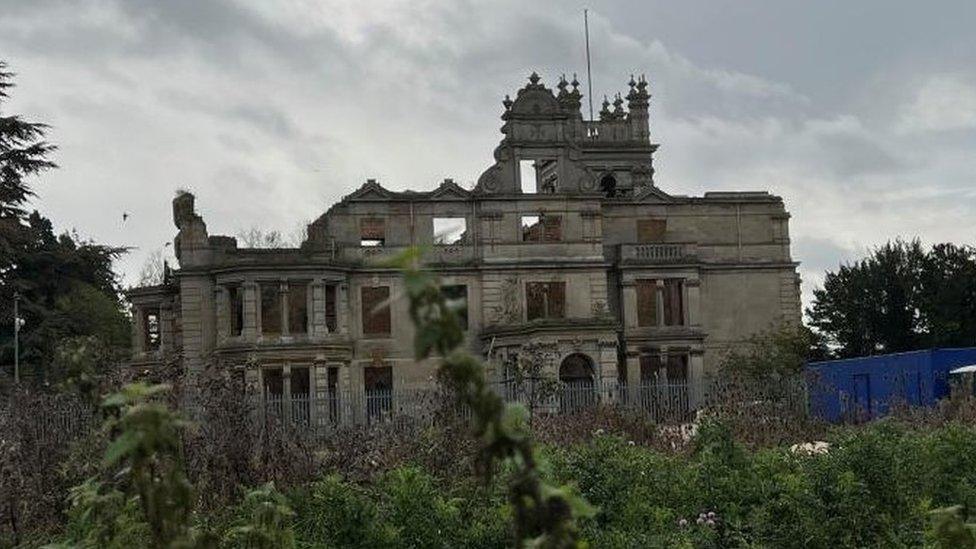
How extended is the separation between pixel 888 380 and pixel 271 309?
20246 mm

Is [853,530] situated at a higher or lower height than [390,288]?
lower

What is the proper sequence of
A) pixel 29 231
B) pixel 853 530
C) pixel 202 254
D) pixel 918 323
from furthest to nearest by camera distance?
pixel 918 323, pixel 202 254, pixel 29 231, pixel 853 530

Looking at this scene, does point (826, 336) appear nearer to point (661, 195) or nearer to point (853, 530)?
point (661, 195)

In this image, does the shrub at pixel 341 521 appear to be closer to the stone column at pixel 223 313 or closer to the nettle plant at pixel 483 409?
the nettle plant at pixel 483 409

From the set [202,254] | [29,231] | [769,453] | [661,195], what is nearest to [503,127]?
[661,195]

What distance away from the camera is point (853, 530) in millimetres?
10281

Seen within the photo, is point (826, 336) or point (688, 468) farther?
point (826, 336)

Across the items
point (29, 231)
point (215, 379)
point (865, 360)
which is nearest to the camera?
point (215, 379)

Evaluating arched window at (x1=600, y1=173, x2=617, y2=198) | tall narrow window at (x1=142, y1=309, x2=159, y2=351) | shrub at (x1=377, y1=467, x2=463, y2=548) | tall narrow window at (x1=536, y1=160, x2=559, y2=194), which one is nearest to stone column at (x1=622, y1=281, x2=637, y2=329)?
tall narrow window at (x1=536, y1=160, x2=559, y2=194)

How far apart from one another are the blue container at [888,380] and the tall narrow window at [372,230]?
16.3 m

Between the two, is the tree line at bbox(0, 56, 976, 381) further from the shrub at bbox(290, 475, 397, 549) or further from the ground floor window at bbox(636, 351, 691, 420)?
the shrub at bbox(290, 475, 397, 549)

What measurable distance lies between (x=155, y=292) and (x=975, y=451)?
3850 centimetres

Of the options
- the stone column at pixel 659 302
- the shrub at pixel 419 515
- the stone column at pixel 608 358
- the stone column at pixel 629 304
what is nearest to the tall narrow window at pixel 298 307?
the stone column at pixel 608 358

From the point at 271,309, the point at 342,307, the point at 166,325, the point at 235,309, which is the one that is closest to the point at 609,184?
the point at 342,307
